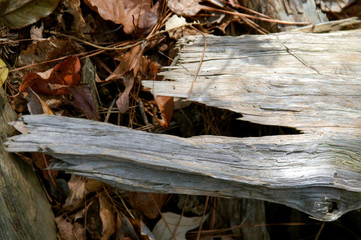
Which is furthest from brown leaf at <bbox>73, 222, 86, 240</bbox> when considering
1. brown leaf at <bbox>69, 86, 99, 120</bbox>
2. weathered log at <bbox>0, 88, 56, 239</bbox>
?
brown leaf at <bbox>69, 86, 99, 120</bbox>

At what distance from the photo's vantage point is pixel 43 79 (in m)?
1.70

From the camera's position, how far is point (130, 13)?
1945mm

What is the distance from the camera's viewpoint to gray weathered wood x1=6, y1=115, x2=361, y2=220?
1.44 metres

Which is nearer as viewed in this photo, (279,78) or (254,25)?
(279,78)

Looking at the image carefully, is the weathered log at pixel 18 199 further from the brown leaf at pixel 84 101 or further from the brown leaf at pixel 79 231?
the brown leaf at pixel 84 101

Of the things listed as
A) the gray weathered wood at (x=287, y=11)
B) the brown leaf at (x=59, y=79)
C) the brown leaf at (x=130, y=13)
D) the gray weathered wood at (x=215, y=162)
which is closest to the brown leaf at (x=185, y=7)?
the brown leaf at (x=130, y=13)

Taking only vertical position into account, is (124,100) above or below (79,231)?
above

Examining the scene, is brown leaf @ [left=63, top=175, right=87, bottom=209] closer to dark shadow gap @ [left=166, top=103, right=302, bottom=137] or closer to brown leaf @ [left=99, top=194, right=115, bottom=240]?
brown leaf @ [left=99, top=194, right=115, bottom=240]

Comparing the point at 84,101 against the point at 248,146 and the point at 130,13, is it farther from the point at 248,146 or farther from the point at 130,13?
the point at 248,146

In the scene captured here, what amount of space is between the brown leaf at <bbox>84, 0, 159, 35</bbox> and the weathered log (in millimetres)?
730

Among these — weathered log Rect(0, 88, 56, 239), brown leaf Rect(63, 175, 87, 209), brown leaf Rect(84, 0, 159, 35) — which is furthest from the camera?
brown leaf Rect(84, 0, 159, 35)

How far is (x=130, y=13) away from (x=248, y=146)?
1060 mm

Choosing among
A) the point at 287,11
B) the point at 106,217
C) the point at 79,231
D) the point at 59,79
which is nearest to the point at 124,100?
the point at 59,79

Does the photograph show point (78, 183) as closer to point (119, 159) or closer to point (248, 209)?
point (119, 159)
